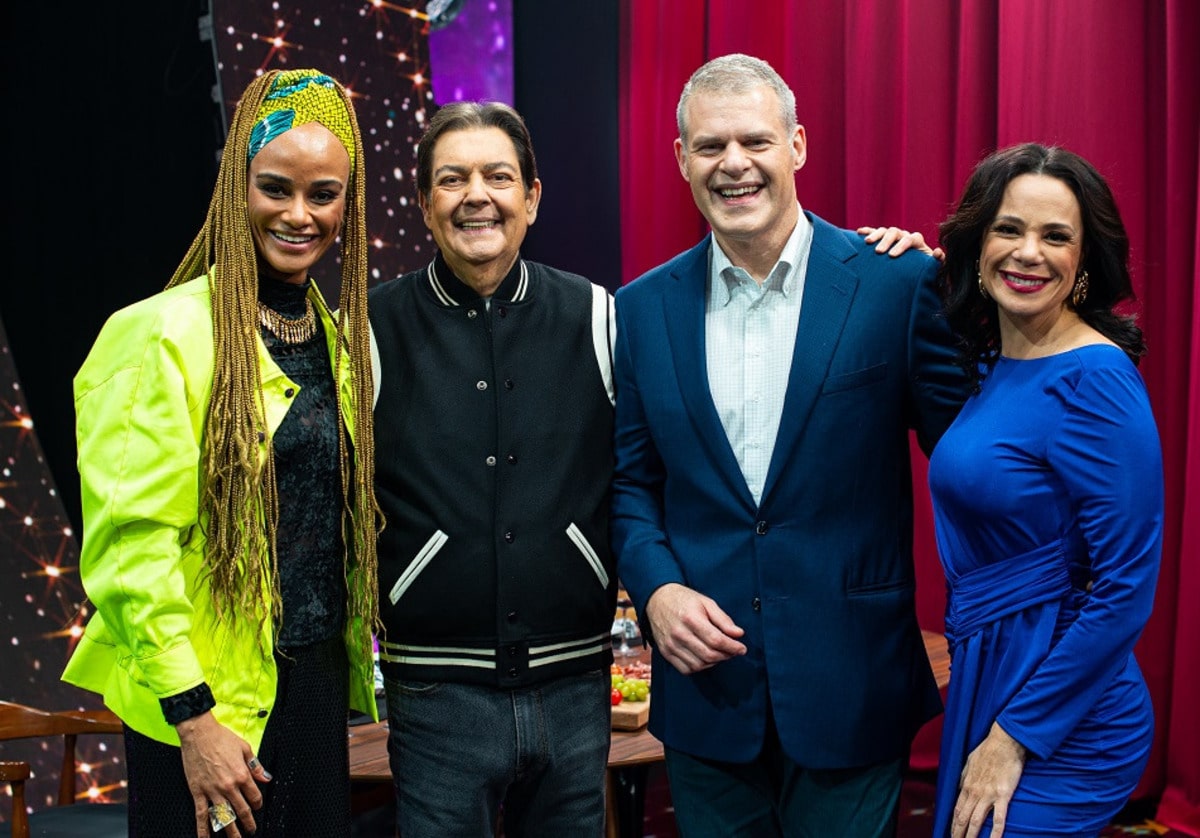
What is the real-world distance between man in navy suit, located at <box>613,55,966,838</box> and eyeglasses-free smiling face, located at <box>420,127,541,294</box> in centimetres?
28

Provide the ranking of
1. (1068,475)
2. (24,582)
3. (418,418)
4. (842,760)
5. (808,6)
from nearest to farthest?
(1068,475) < (842,760) < (418,418) < (24,582) < (808,6)

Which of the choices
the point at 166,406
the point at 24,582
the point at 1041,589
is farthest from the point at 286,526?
the point at 24,582

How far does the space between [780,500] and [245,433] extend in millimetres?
733

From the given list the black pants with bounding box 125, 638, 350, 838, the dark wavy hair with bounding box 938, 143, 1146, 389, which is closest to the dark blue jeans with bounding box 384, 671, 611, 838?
the black pants with bounding box 125, 638, 350, 838

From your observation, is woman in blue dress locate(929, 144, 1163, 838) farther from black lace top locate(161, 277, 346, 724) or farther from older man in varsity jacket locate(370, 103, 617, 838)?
black lace top locate(161, 277, 346, 724)

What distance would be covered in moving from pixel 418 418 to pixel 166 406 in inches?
17.1

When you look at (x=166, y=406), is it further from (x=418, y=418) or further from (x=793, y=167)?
(x=793, y=167)

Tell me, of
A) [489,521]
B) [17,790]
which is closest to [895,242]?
[489,521]

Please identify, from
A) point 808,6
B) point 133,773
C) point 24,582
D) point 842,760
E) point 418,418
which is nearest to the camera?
point 133,773

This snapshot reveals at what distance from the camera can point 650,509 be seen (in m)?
1.99

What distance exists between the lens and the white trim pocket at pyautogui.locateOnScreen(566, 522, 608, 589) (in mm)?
1992

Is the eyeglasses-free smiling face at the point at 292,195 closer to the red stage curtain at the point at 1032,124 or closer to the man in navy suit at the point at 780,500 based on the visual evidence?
the man in navy suit at the point at 780,500

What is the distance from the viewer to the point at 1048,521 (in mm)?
1639

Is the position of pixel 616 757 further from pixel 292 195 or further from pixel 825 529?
pixel 292 195
